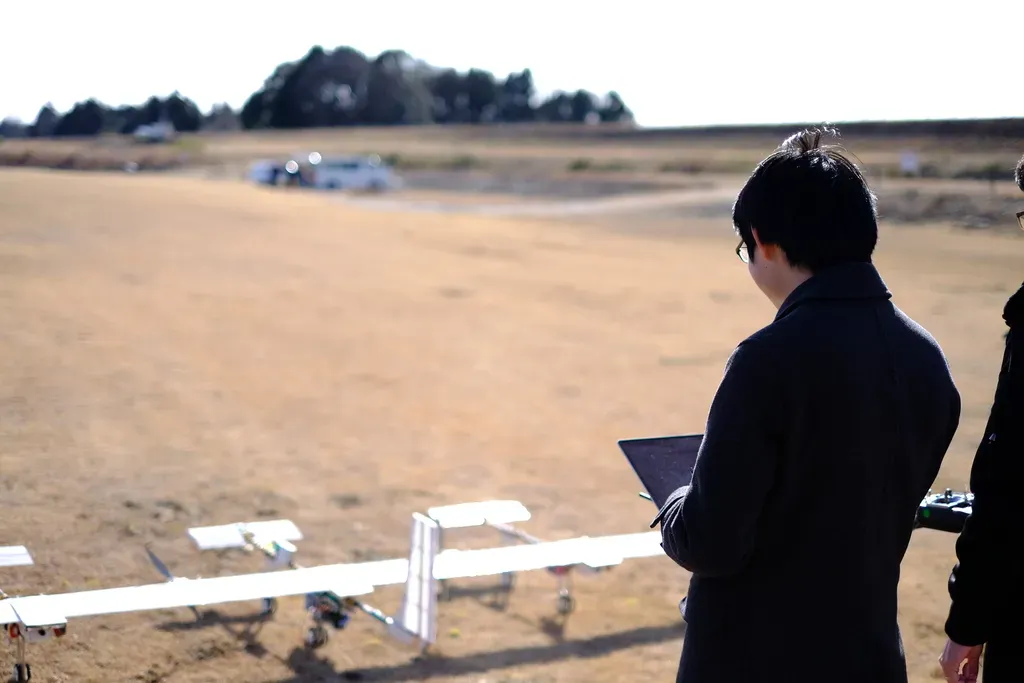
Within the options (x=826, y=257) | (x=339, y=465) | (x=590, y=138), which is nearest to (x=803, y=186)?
(x=826, y=257)

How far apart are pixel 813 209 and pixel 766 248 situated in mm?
116

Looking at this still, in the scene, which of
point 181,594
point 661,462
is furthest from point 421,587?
point 661,462

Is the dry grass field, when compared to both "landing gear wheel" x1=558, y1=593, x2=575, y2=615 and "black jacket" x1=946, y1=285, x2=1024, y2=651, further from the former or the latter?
"black jacket" x1=946, y1=285, x2=1024, y2=651

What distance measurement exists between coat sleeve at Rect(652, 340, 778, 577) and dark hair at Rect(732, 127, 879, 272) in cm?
25

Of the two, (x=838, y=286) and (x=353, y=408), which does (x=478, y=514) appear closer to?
(x=838, y=286)

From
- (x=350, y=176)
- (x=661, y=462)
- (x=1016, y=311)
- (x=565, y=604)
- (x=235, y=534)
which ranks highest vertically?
(x=350, y=176)

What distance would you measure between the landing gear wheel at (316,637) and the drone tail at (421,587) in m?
0.42

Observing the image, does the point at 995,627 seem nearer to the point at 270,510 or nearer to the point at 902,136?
the point at 270,510

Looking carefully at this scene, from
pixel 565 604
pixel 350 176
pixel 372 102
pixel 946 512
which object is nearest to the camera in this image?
pixel 946 512

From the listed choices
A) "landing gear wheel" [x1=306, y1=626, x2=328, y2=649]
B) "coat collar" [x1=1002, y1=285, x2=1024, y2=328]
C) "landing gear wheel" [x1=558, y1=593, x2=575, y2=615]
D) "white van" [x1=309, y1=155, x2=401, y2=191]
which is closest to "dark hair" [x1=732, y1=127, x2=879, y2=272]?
"coat collar" [x1=1002, y1=285, x2=1024, y2=328]

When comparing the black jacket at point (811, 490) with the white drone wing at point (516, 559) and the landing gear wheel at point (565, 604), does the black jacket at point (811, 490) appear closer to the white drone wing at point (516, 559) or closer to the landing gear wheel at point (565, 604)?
the white drone wing at point (516, 559)

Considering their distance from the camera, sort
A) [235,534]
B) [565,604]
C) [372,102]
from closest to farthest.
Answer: [235,534], [565,604], [372,102]

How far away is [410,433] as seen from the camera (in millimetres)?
8383

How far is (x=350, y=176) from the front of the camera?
39188 millimetres
